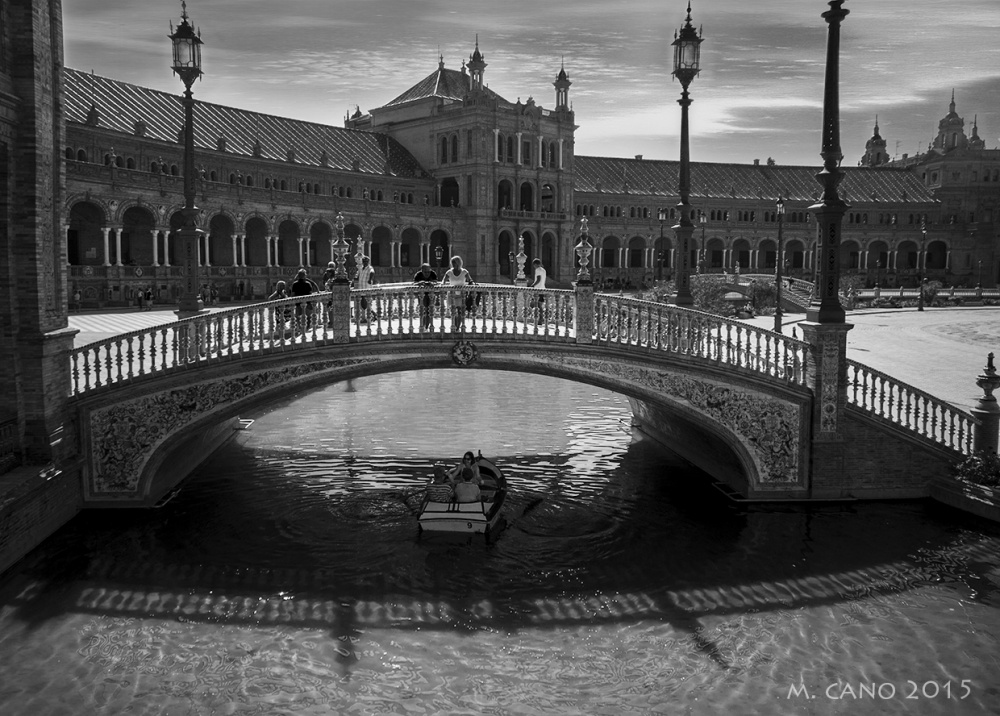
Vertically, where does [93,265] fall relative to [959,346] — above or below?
above

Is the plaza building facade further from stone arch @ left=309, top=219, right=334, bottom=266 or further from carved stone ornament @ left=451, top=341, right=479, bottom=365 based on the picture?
carved stone ornament @ left=451, top=341, right=479, bottom=365

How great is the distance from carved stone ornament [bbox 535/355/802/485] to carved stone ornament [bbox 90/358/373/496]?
7635mm

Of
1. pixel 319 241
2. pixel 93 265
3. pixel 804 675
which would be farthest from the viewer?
pixel 319 241

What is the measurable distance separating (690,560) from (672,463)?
246 inches

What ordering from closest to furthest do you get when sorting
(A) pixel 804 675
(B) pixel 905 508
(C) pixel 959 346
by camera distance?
1. (A) pixel 804 675
2. (B) pixel 905 508
3. (C) pixel 959 346

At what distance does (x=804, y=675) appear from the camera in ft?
34.7

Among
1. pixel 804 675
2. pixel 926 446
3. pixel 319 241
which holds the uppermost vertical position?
pixel 319 241

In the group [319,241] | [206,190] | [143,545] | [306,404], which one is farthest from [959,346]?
[319,241]

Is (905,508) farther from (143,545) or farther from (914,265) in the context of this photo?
(914,265)

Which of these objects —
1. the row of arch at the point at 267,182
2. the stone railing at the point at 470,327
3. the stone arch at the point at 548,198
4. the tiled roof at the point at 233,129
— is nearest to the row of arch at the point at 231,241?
the row of arch at the point at 267,182

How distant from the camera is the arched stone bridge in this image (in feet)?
52.3

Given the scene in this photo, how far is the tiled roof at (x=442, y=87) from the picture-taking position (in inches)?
3214

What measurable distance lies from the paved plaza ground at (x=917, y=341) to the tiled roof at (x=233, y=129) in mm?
16520

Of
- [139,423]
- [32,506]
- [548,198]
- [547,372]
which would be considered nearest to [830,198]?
[547,372]
